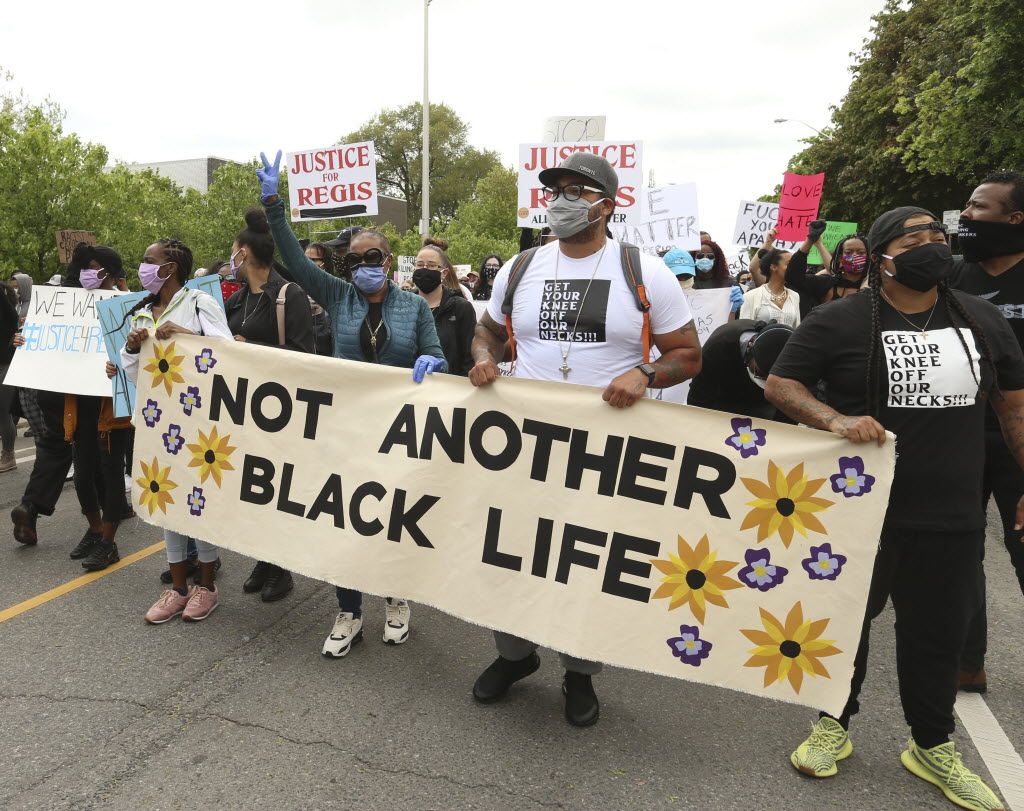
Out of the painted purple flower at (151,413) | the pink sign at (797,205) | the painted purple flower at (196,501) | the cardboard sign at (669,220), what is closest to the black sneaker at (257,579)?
the painted purple flower at (196,501)

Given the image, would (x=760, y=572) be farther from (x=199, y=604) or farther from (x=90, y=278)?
(x=90, y=278)

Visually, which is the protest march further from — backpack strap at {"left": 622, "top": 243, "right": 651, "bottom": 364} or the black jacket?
the black jacket

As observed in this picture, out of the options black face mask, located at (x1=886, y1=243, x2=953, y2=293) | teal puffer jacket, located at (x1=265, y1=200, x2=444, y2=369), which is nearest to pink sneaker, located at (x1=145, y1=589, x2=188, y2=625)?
teal puffer jacket, located at (x1=265, y1=200, x2=444, y2=369)

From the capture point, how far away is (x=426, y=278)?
5.06m

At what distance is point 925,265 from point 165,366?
3255 millimetres

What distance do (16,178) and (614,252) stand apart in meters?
17.7

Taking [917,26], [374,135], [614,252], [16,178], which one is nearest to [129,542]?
[614,252]

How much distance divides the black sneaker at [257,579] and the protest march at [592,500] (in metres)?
0.07

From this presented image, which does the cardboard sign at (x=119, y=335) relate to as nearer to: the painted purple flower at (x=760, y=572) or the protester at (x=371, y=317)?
the protester at (x=371, y=317)

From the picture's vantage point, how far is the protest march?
2629 mm

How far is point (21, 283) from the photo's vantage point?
8.95m

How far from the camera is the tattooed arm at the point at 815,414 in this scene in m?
2.52

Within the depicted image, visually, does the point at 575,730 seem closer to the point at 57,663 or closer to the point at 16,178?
the point at 57,663

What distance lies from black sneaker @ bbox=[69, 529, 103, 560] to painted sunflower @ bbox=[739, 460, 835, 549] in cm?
399
